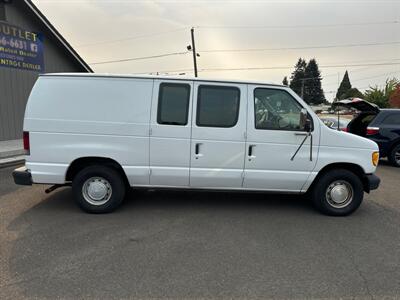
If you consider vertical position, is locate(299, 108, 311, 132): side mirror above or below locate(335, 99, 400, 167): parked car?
above

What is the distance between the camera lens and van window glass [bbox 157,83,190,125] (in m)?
4.88

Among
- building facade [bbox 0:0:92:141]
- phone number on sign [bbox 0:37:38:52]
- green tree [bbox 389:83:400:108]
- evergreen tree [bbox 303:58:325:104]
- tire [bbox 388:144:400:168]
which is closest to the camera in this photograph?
tire [bbox 388:144:400:168]

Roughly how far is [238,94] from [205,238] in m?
2.17

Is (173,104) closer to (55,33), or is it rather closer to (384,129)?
(384,129)

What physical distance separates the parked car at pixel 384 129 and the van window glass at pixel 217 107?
6.17 m

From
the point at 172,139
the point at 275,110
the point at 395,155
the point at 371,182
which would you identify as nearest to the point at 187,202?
the point at 172,139

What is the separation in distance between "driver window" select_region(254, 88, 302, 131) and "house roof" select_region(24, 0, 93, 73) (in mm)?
11716

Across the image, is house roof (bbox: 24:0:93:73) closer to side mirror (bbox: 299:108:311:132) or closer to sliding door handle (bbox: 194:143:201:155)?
sliding door handle (bbox: 194:143:201:155)

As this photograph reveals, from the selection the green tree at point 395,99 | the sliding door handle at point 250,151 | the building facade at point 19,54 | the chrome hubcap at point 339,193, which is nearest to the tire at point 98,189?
the sliding door handle at point 250,151

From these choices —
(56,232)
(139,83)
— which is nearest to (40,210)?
(56,232)

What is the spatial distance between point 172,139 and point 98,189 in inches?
54.1

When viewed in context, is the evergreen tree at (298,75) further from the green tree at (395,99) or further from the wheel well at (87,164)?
the wheel well at (87,164)

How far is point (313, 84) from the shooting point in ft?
322

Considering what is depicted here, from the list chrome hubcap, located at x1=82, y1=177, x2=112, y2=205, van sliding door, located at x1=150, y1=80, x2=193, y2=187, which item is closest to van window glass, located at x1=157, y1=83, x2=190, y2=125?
→ van sliding door, located at x1=150, y1=80, x2=193, y2=187
